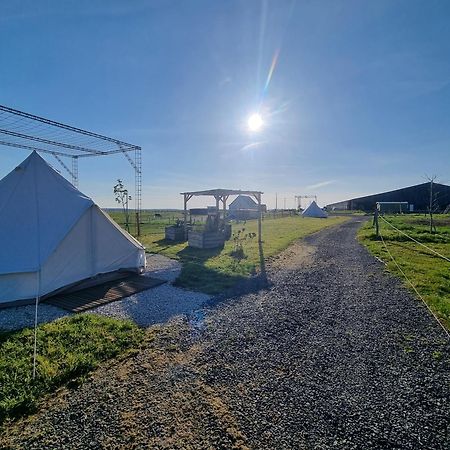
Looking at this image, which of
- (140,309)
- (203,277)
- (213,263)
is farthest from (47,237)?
(213,263)

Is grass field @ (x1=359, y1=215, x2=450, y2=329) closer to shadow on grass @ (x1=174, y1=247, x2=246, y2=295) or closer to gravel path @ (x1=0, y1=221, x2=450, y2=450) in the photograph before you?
gravel path @ (x1=0, y1=221, x2=450, y2=450)

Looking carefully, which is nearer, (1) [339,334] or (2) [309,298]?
(1) [339,334]

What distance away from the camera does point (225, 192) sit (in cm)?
1473

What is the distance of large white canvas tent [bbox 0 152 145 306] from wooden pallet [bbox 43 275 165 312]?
12.6 inches

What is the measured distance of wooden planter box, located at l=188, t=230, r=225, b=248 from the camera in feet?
44.1

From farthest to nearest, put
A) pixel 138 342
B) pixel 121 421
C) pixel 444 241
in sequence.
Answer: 1. pixel 444 241
2. pixel 138 342
3. pixel 121 421

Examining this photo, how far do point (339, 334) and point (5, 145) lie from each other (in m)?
14.1

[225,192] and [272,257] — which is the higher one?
[225,192]

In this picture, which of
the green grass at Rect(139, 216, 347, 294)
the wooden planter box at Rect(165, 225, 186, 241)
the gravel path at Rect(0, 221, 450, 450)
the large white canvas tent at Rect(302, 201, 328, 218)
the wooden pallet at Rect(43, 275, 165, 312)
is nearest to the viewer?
the gravel path at Rect(0, 221, 450, 450)

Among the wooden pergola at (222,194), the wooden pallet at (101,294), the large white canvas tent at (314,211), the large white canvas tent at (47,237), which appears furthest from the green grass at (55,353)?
the large white canvas tent at (314,211)

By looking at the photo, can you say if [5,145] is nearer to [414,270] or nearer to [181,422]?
[181,422]

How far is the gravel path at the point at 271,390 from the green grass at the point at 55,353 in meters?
0.28

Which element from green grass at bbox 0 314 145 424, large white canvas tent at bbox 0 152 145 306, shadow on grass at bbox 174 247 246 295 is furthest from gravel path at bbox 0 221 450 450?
Answer: large white canvas tent at bbox 0 152 145 306

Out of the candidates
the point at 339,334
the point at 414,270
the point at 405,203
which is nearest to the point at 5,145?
the point at 339,334
